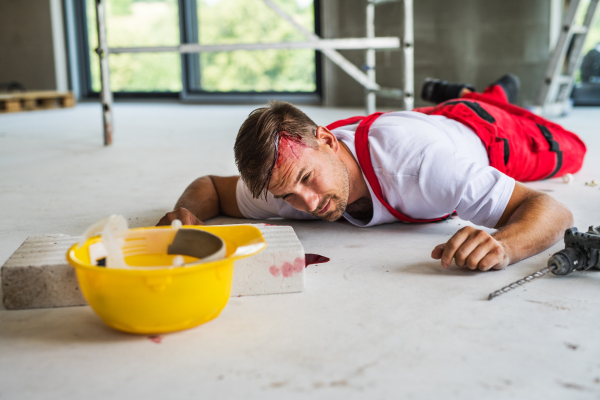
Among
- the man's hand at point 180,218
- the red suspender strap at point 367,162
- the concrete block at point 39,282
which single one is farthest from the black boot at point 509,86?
the concrete block at point 39,282

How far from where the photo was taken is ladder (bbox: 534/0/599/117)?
416 centimetres

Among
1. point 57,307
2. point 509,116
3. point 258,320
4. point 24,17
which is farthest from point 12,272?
point 24,17

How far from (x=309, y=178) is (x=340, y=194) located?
106 millimetres

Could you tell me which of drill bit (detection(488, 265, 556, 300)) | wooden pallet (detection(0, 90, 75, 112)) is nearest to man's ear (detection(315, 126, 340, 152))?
drill bit (detection(488, 265, 556, 300))

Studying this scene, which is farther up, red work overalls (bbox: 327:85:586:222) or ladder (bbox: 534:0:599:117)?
ladder (bbox: 534:0:599:117)

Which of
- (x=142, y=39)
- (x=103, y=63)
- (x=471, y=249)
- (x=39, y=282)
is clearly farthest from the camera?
(x=142, y=39)

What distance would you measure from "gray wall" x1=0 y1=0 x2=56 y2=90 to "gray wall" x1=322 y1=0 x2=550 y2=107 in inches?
151

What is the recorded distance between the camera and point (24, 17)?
7.40 m

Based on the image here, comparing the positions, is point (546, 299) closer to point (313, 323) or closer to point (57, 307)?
point (313, 323)

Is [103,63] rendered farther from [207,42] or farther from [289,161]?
[207,42]

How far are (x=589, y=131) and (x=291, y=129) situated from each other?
304cm

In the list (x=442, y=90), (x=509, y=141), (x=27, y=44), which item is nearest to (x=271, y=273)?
(x=509, y=141)

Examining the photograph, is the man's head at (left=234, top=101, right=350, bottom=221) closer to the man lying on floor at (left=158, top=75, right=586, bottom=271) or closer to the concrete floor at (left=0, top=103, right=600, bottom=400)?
the man lying on floor at (left=158, top=75, right=586, bottom=271)

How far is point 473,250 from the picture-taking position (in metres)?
1.22
